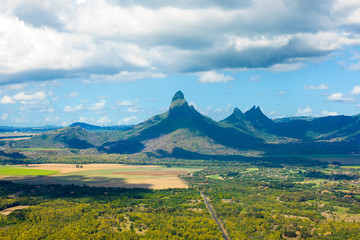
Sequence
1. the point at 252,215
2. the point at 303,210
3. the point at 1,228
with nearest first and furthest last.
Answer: the point at 1,228, the point at 252,215, the point at 303,210

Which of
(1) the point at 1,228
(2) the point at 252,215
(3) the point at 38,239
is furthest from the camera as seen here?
(2) the point at 252,215

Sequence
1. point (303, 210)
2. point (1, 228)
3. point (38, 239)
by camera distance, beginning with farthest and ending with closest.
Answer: point (303, 210), point (1, 228), point (38, 239)

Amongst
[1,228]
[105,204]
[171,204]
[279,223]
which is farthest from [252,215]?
[1,228]

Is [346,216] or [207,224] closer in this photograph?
[207,224]

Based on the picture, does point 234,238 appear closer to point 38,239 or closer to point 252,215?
point 252,215

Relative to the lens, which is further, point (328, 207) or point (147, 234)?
point (328, 207)

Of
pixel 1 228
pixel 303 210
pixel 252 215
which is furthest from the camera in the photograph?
pixel 303 210

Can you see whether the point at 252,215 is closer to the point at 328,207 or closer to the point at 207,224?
the point at 207,224

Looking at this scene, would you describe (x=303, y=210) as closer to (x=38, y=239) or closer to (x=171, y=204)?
(x=171, y=204)

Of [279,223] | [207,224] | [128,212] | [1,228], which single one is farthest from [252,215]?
[1,228]
